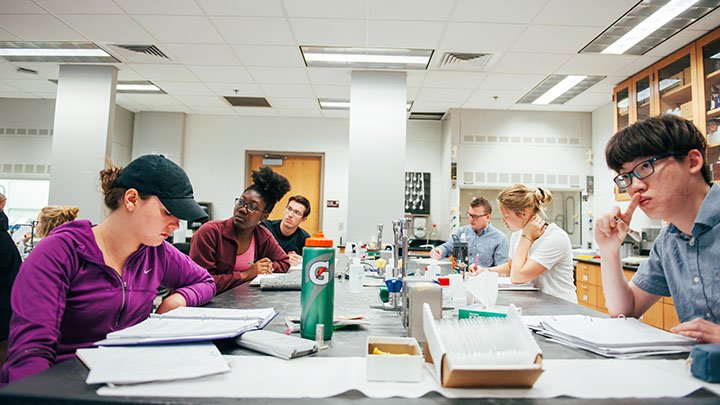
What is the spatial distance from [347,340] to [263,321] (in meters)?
0.27

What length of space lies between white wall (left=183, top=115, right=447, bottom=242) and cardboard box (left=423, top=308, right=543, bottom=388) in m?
5.96

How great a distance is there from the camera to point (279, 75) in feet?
15.8

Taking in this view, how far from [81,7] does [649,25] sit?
508 cm

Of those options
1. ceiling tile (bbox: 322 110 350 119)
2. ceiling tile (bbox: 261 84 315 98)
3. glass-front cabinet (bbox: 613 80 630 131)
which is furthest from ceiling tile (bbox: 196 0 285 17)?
glass-front cabinet (bbox: 613 80 630 131)

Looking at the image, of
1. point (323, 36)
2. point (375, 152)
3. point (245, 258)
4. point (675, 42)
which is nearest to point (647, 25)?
point (675, 42)

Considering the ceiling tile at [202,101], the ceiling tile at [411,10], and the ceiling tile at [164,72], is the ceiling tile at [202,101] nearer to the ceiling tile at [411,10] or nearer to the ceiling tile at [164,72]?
the ceiling tile at [164,72]

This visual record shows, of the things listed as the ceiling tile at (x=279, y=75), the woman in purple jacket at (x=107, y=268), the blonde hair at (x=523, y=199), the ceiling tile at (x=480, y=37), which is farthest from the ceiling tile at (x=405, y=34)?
the woman in purple jacket at (x=107, y=268)

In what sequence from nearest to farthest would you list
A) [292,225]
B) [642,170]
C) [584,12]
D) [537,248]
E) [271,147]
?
[642,170], [537,248], [584,12], [292,225], [271,147]

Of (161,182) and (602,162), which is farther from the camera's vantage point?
(602,162)

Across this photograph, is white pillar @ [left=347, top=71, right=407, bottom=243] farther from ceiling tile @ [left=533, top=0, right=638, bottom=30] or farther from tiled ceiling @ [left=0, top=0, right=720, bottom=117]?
ceiling tile @ [left=533, top=0, right=638, bottom=30]

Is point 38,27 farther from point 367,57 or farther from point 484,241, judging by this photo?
point 484,241

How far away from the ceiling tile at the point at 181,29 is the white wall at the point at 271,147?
280 cm

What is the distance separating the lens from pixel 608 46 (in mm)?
3881

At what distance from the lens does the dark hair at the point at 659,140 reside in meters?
1.20
